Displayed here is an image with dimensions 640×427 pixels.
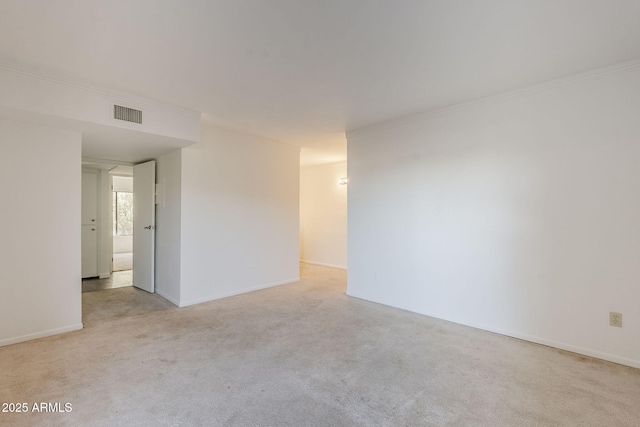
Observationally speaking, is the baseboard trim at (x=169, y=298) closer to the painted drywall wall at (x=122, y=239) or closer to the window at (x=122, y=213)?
the painted drywall wall at (x=122, y=239)

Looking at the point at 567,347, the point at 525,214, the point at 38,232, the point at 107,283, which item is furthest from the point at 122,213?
the point at 567,347

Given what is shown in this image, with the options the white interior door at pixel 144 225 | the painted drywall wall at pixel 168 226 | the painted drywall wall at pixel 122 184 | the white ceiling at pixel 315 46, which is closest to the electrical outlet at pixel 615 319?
the white ceiling at pixel 315 46

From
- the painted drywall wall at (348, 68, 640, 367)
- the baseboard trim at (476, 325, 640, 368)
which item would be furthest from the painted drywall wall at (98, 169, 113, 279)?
the baseboard trim at (476, 325, 640, 368)

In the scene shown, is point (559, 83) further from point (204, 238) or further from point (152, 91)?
point (204, 238)

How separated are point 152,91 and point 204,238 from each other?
198 cm

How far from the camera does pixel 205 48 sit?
→ 7.24 ft

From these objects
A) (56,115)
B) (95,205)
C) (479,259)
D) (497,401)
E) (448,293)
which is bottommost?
(497,401)

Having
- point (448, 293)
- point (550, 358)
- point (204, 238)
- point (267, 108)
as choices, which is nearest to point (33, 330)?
point (204, 238)

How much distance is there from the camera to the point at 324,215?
704 centimetres

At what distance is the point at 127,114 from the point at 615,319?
491 cm

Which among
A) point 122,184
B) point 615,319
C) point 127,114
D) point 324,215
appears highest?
point 127,114

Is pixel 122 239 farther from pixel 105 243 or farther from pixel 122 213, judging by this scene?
pixel 105 243

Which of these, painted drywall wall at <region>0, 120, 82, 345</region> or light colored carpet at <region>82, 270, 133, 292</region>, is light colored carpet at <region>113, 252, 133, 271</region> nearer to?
light colored carpet at <region>82, 270, 133, 292</region>

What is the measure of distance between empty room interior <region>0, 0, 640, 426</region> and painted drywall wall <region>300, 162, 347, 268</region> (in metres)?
2.20
